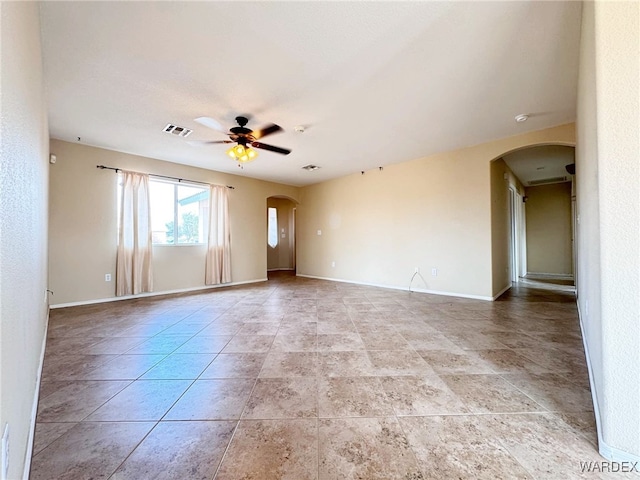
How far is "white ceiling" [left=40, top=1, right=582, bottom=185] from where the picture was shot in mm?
1789

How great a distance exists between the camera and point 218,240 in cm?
577

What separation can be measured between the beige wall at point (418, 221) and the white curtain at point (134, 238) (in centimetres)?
393

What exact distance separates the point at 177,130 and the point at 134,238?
2.21 meters

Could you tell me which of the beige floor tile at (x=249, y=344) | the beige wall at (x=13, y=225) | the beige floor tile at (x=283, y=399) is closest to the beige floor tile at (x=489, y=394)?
the beige floor tile at (x=283, y=399)

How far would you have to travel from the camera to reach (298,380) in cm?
189

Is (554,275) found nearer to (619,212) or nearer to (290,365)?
(619,212)

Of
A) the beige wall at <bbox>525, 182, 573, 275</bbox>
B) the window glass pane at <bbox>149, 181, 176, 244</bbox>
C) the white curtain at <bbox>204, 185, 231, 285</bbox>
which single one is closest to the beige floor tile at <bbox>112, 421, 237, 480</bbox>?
the window glass pane at <bbox>149, 181, 176, 244</bbox>

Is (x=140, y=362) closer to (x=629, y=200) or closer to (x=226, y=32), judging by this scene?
(x=226, y=32)

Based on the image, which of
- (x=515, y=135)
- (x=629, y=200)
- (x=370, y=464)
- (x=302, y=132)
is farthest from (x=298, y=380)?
(x=515, y=135)

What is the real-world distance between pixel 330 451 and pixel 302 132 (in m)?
3.57

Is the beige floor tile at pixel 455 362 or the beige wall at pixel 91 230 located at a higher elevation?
the beige wall at pixel 91 230

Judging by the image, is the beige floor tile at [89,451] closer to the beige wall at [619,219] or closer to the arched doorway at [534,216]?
the beige wall at [619,219]

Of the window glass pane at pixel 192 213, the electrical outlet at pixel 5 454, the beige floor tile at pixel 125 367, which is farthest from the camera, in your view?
the window glass pane at pixel 192 213

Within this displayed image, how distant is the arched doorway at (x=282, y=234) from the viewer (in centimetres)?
947
